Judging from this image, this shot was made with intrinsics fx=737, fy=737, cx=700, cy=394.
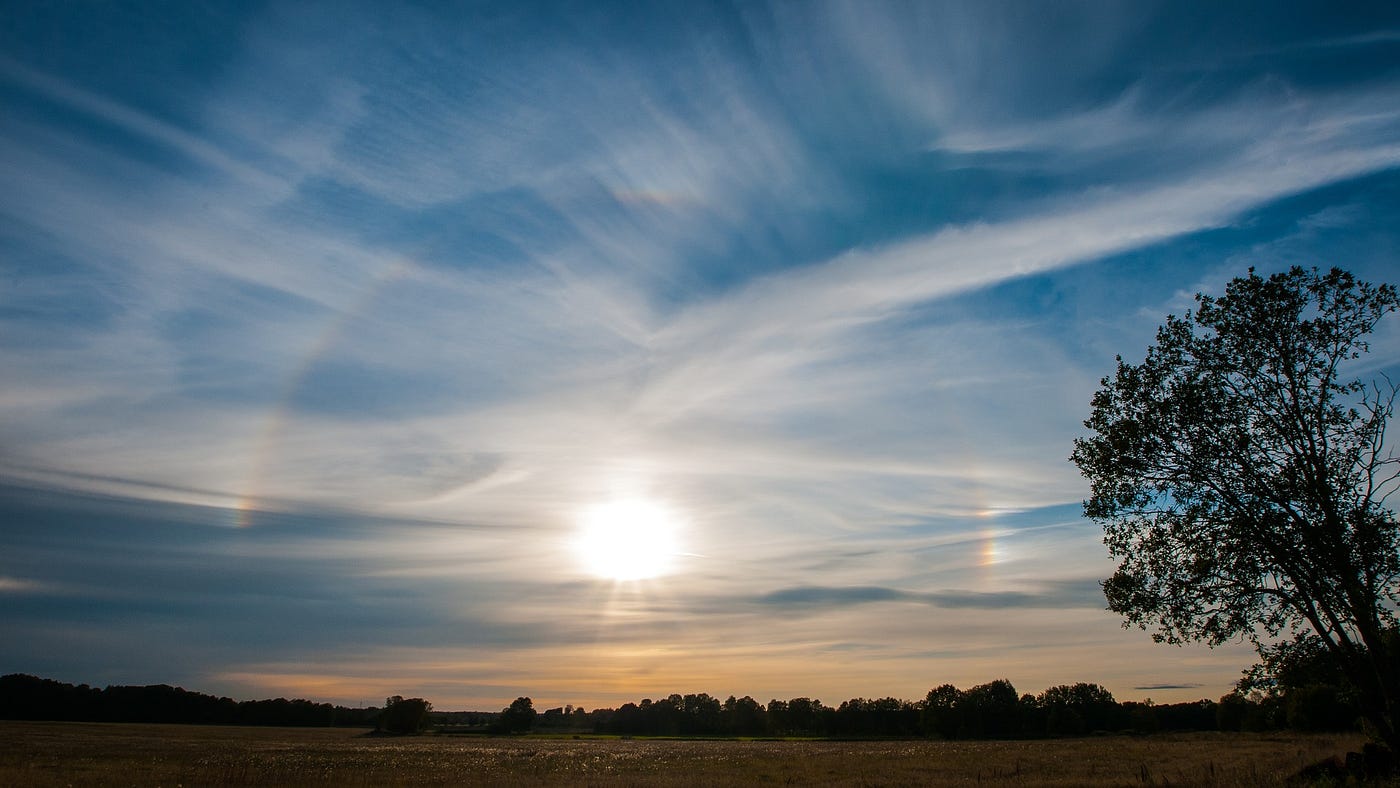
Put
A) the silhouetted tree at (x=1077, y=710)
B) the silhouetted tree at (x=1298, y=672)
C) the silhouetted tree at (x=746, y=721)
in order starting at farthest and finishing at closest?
1. the silhouetted tree at (x=746, y=721)
2. the silhouetted tree at (x=1077, y=710)
3. the silhouetted tree at (x=1298, y=672)

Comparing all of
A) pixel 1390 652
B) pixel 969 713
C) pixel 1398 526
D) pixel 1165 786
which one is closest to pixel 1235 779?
pixel 1165 786

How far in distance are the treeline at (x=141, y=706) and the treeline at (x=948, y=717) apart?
4731 centimetres

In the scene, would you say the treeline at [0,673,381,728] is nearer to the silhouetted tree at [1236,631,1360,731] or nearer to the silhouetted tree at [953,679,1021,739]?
the silhouetted tree at [953,679,1021,739]

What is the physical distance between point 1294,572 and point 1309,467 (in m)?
3.22

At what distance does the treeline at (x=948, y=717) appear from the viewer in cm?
13750

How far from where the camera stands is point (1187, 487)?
24.4 metres

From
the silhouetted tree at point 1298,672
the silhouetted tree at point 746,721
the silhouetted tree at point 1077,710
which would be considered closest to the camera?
the silhouetted tree at point 1298,672

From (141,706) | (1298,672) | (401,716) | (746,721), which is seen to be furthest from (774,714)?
(1298,672)

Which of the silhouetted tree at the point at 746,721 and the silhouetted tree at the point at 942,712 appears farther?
the silhouetted tree at the point at 746,721

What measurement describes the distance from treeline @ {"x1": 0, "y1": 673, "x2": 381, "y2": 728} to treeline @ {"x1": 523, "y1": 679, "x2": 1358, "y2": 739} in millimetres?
47309

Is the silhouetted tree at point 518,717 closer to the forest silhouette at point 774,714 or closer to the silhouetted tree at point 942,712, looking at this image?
the forest silhouette at point 774,714

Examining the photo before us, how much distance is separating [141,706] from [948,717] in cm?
16074

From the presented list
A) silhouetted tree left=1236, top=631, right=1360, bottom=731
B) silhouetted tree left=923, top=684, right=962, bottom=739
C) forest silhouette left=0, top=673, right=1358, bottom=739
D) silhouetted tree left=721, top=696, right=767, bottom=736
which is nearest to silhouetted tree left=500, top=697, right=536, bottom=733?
forest silhouette left=0, top=673, right=1358, bottom=739

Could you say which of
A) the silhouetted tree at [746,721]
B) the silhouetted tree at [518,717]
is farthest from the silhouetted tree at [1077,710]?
the silhouetted tree at [518,717]
